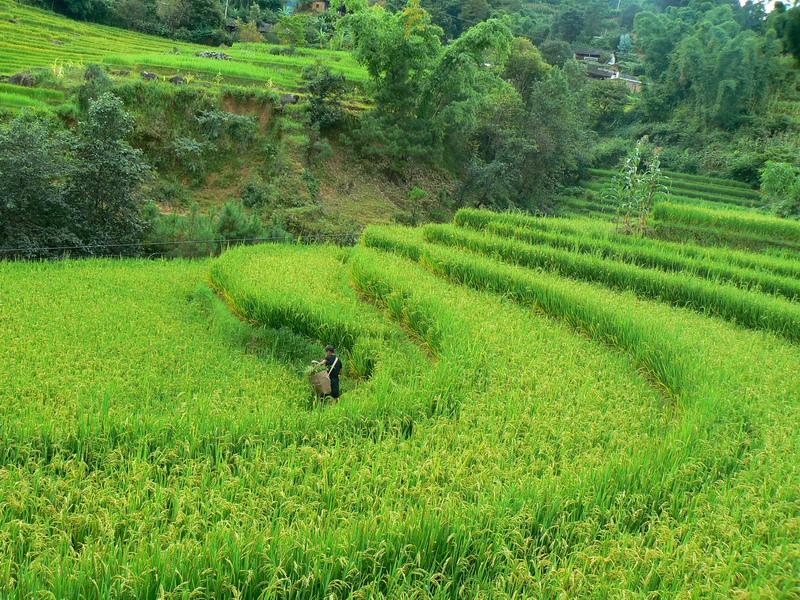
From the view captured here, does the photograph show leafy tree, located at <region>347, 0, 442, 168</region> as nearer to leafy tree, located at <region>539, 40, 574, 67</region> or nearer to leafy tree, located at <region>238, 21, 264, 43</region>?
leafy tree, located at <region>238, 21, 264, 43</region>

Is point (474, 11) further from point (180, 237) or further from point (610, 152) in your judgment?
point (180, 237)

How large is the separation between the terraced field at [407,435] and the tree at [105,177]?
2477 mm

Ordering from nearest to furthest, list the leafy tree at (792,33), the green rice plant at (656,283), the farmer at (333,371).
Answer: the farmer at (333,371)
the green rice plant at (656,283)
the leafy tree at (792,33)

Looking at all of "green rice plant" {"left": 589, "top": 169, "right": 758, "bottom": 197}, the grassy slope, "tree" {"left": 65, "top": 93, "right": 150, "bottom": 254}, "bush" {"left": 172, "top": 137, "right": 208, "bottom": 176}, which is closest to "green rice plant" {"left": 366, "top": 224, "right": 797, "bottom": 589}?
"tree" {"left": 65, "top": 93, "right": 150, "bottom": 254}

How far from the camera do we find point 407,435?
511 cm

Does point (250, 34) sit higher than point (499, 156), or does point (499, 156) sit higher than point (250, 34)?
point (250, 34)

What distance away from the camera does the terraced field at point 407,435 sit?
303 centimetres

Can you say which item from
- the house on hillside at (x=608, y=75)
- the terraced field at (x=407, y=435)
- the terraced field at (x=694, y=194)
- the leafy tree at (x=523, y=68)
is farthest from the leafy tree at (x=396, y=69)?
the house on hillside at (x=608, y=75)

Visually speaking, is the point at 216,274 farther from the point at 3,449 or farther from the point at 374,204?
the point at 374,204

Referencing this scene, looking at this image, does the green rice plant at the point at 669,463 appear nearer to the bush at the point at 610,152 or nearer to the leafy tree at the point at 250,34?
the bush at the point at 610,152

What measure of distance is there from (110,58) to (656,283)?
17.6 meters

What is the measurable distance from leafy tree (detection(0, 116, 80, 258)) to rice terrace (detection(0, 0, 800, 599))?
0.16 feet

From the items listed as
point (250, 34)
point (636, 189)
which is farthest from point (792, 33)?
point (250, 34)

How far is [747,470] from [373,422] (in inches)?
107
